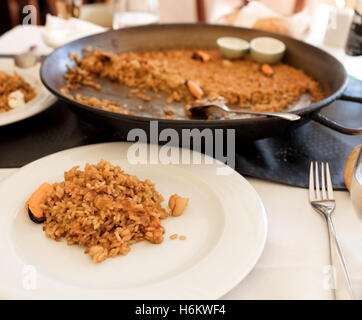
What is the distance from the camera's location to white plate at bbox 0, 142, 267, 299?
71cm

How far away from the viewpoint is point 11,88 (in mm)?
1383

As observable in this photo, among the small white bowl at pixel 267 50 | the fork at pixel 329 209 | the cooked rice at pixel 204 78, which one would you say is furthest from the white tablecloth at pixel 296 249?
the small white bowl at pixel 267 50

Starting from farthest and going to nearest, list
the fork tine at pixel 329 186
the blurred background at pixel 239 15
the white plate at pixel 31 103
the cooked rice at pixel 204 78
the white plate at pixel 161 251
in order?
the blurred background at pixel 239 15 < the cooked rice at pixel 204 78 < the white plate at pixel 31 103 < the fork tine at pixel 329 186 < the white plate at pixel 161 251

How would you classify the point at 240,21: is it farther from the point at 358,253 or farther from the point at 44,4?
the point at 44,4

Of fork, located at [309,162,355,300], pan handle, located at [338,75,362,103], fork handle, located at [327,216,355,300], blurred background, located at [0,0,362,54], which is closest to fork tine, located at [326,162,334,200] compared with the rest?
fork, located at [309,162,355,300]

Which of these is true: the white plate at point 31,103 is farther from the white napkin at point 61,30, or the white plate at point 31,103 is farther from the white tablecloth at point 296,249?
the white napkin at point 61,30

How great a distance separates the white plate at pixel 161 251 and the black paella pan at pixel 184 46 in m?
0.15

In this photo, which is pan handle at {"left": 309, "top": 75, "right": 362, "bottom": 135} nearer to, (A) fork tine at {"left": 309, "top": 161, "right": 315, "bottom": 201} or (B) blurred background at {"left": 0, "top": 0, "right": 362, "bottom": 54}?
(A) fork tine at {"left": 309, "top": 161, "right": 315, "bottom": 201}

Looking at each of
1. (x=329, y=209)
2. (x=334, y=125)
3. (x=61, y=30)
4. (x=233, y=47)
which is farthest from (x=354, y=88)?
(x=61, y=30)

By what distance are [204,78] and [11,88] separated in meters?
0.75

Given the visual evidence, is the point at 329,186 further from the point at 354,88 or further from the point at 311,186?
the point at 354,88

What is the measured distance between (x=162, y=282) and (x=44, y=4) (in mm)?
3945

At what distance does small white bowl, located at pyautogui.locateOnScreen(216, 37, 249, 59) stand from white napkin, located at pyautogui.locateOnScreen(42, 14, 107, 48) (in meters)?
0.80

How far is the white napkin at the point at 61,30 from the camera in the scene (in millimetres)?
1966
